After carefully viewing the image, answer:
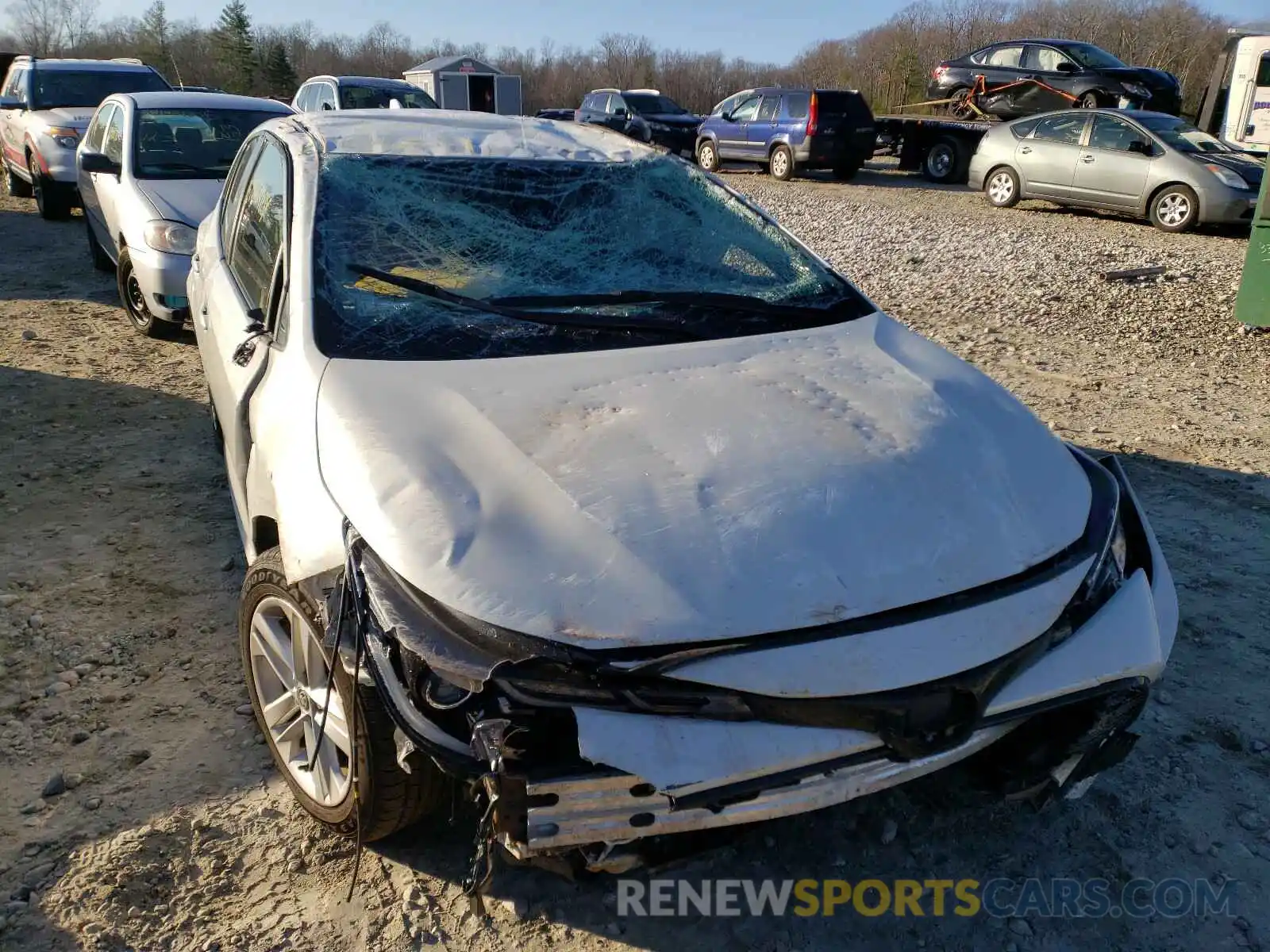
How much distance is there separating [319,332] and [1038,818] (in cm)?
231

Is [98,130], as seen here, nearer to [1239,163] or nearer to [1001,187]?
A: [1001,187]

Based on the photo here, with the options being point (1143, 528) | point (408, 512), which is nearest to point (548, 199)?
point (408, 512)

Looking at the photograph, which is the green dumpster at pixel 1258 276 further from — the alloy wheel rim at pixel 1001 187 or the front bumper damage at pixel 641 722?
the alloy wheel rim at pixel 1001 187

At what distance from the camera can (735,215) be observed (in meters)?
3.53

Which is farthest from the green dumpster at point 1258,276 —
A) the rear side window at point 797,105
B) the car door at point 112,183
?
the rear side window at point 797,105

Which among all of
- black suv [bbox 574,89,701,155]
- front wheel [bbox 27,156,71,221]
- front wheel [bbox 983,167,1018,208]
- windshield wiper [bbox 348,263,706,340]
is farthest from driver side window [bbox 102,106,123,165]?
black suv [bbox 574,89,701,155]

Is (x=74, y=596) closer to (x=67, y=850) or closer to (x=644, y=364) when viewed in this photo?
(x=67, y=850)

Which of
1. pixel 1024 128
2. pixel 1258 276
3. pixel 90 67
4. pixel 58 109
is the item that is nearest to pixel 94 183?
pixel 58 109

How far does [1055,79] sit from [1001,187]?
5308mm

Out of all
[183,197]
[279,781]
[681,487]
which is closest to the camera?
[681,487]

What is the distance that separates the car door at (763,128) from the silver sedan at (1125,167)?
14.9 feet

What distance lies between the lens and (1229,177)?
35.4ft

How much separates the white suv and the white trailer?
611 inches

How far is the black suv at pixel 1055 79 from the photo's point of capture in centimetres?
1661
